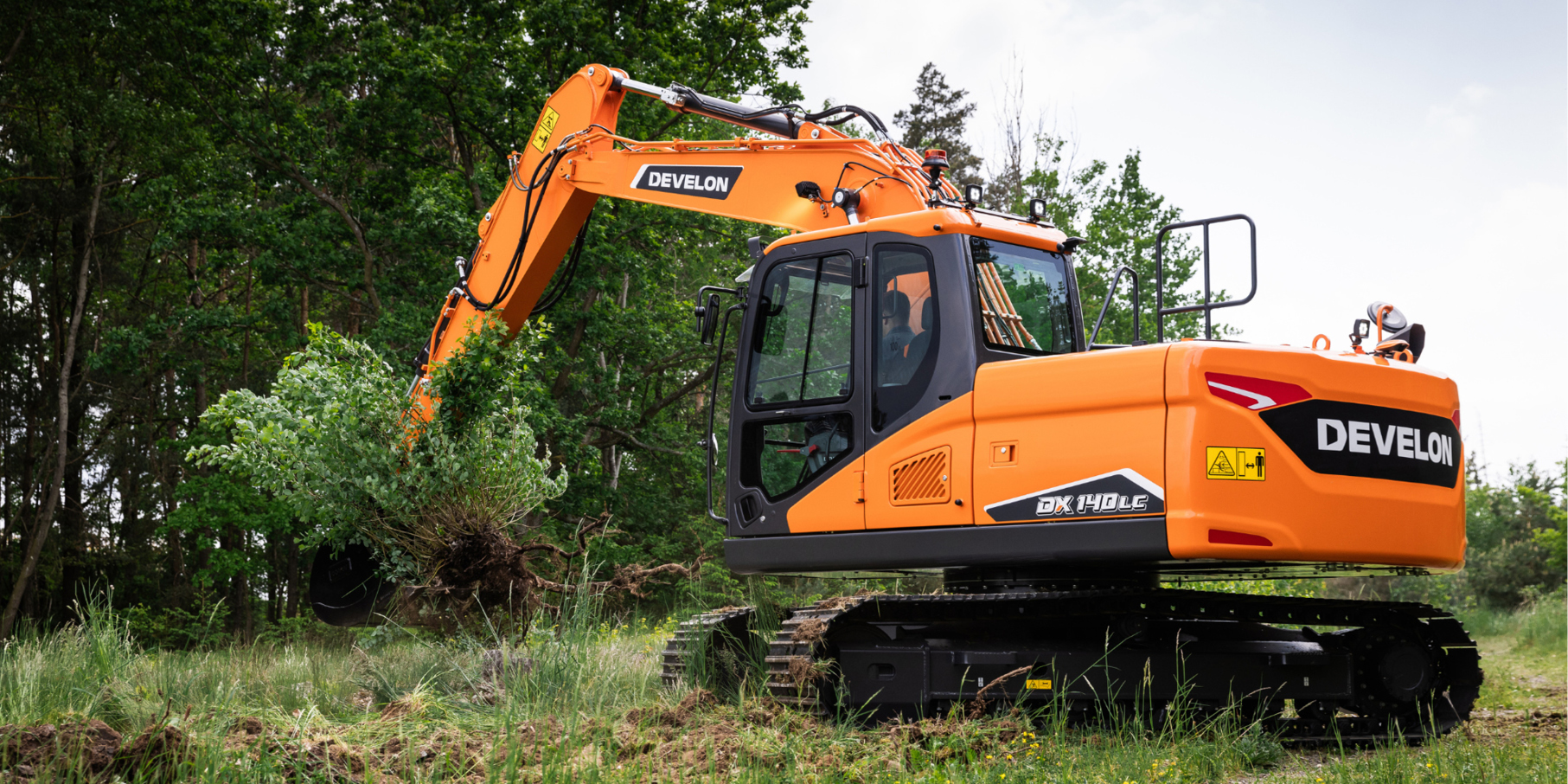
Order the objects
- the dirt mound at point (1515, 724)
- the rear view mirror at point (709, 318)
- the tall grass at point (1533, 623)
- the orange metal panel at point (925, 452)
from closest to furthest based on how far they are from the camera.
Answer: the orange metal panel at point (925, 452) → the rear view mirror at point (709, 318) → the dirt mound at point (1515, 724) → the tall grass at point (1533, 623)

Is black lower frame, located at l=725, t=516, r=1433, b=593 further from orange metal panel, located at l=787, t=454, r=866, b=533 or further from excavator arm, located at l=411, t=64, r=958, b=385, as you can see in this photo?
excavator arm, located at l=411, t=64, r=958, b=385

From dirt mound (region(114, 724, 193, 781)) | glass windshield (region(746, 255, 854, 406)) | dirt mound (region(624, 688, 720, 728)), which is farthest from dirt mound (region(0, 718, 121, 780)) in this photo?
glass windshield (region(746, 255, 854, 406))

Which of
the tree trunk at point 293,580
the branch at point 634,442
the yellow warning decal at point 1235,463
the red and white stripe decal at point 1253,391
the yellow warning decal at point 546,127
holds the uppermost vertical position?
the yellow warning decal at point 546,127

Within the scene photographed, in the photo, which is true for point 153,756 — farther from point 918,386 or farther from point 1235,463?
point 1235,463

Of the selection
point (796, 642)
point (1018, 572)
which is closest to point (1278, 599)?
point (1018, 572)

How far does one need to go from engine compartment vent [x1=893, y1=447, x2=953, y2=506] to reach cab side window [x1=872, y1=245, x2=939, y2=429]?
0.27 meters

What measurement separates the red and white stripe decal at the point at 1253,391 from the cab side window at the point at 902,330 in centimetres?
136

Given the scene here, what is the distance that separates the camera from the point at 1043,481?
507 centimetres

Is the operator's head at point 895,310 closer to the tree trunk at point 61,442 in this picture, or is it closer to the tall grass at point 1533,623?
the tall grass at point 1533,623

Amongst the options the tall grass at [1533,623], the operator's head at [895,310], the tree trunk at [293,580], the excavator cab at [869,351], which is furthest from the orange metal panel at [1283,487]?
the tree trunk at [293,580]

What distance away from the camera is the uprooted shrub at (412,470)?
794cm

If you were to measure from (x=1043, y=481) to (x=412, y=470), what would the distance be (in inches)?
191

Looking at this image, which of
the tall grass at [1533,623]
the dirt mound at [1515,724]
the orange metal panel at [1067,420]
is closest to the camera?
the orange metal panel at [1067,420]

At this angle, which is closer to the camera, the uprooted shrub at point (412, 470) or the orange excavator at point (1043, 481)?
the orange excavator at point (1043, 481)
